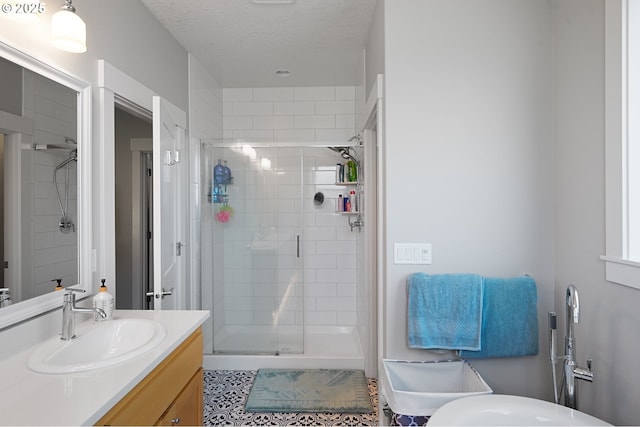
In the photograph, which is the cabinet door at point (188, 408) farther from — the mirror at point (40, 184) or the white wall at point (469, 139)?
the white wall at point (469, 139)

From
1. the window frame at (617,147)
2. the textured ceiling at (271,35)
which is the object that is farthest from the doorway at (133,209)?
the window frame at (617,147)

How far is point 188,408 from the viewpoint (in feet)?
5.23

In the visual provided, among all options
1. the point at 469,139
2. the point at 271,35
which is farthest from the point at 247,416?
the point at 271,35

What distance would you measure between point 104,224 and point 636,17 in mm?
2531

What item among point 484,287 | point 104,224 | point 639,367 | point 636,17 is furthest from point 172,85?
point 639,367

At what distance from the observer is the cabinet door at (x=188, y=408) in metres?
1.40

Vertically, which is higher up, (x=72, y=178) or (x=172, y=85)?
(x=172, y=85)

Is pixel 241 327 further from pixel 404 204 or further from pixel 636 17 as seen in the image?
pixel 636 17

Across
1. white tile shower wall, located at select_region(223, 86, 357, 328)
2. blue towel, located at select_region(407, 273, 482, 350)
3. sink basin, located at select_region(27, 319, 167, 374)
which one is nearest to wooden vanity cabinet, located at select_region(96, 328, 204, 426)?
sink basin, located at select_region(27, 319, 167, 374)

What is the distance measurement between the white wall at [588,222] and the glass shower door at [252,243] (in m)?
2.11

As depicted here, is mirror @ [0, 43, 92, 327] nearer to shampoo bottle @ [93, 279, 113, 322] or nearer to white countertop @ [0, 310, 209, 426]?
shampoo bottle @ [93, 279, 113, 322]

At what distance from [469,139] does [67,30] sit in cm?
187

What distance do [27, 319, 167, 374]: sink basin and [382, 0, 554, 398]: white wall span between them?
1.21 metres

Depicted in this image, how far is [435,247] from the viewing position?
1938 millimetres
